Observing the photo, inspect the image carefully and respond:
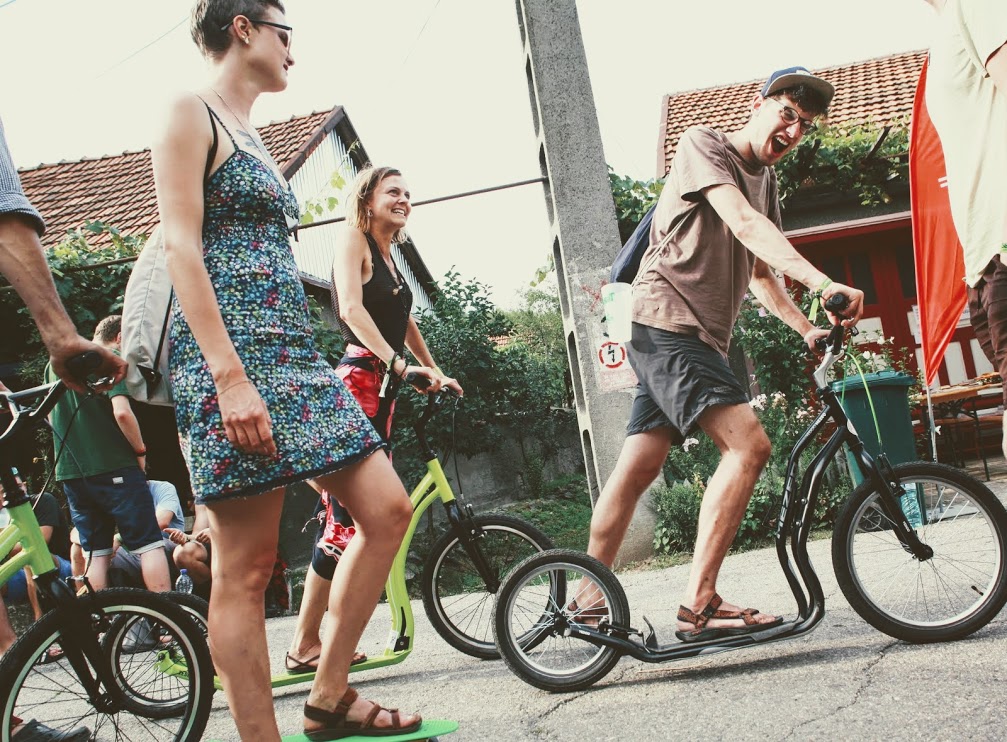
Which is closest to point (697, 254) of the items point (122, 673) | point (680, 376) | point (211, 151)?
point (680, 376)

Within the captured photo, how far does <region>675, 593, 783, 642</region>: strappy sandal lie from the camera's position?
106 inches

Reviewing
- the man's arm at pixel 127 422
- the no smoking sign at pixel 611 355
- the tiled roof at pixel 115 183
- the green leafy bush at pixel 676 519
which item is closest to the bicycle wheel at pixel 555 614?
the man's arm at pixel 127 422

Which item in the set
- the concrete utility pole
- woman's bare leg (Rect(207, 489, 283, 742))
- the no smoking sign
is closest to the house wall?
the concrete utility pole

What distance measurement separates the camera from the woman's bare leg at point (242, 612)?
182 centimetres

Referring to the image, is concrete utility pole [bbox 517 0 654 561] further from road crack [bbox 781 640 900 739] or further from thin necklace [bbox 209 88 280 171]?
thin necklace [bbox 209 88 280 171]

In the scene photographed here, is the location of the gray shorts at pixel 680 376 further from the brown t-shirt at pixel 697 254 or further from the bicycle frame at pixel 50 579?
the bicycle frame at pixel 50 579

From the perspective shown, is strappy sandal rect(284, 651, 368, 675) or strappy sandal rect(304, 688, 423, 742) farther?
strappy sandal rect(284, 651, 368, 675)

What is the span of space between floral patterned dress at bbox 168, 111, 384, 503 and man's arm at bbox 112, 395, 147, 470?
2.55 m

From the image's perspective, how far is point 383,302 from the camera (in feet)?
11.5

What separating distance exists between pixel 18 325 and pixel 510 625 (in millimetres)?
8099

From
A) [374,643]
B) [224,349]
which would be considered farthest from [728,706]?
[374,643]

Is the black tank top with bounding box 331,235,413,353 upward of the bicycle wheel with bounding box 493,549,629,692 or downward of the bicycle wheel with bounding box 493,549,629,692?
upward

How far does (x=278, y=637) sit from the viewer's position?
495 cm

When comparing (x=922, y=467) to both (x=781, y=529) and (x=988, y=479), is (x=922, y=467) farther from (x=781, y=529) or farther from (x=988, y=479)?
(x=988, y=479)
